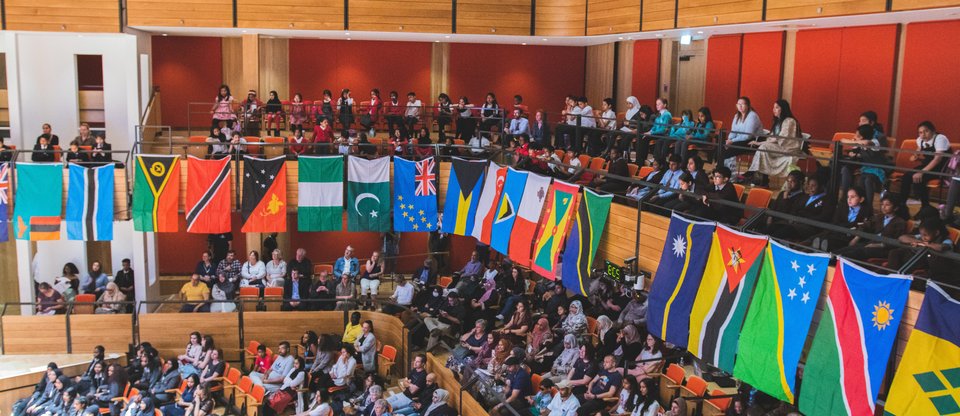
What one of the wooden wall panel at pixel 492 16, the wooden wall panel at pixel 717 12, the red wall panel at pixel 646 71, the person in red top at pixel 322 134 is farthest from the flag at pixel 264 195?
the red wall panel at pixel 646 71

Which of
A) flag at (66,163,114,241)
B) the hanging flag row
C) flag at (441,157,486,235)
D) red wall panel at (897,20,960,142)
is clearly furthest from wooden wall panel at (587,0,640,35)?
flag at (66,163,114,241)

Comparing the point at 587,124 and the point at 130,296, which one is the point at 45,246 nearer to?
the point at 130,296

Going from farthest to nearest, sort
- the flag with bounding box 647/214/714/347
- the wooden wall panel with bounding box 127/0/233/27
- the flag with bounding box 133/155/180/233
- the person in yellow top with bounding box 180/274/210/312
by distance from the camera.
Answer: the wooden wall panel with bounding box 127/0/233/27
the person in yellow top with bounding box 180/274/210/312
the flag with bounding box 133/155/180/233
the flag with bounding box 647/214/714/347

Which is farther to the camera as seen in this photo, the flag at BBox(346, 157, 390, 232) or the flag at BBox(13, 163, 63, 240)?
the flag at BBox(346, 157, 390, 232)

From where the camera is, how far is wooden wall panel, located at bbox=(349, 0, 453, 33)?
65.5ft

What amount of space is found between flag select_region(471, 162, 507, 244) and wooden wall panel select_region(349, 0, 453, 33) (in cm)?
532

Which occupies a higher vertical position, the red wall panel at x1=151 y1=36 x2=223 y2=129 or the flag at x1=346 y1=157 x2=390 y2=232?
the red wall panel at x1=151 y1=36 x2=223 y2=129

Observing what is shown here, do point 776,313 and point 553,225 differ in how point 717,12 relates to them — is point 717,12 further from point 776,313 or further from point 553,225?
point 776,313

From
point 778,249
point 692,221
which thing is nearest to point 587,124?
point 692,221

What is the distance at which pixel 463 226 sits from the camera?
16750 mm

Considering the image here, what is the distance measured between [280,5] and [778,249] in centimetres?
1332

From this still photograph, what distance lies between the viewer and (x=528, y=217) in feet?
47.1

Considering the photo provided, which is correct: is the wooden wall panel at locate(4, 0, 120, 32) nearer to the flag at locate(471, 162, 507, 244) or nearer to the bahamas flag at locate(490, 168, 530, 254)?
the flag at locate(471, 162, 507, 244)

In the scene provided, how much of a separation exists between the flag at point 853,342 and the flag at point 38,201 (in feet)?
44.6
